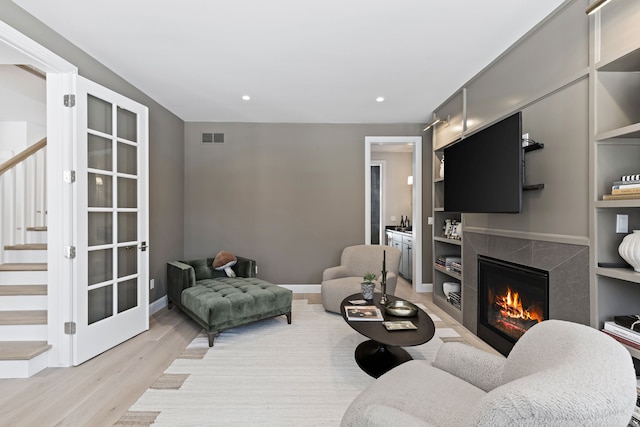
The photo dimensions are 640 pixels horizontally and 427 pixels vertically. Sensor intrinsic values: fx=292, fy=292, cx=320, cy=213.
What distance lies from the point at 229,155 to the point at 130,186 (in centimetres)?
179

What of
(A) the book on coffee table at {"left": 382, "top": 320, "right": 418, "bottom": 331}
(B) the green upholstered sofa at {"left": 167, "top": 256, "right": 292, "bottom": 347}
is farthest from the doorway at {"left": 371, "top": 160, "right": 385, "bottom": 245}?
(A) the book on coffee table at {"left": 382, "top": 320, "right": 418, "bottom": 331}

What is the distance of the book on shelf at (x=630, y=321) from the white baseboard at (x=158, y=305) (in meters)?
4.34

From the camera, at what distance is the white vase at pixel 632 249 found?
1.58 m

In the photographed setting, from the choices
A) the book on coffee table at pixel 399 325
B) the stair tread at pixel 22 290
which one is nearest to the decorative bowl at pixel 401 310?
the book on coffee table at pixel 399 325

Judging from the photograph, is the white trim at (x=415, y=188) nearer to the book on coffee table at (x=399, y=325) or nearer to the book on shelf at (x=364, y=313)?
the book on shelf at (x=364, y=313)

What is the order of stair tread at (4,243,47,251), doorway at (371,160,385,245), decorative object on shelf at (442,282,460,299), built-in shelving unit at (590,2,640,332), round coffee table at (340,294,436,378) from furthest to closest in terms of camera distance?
doorway at (371,160,385,245) < decorative object on shelf at (442,282,460,299) < stair tread at (4,243,47,251) < round coffee table at (340,294,436,378) < built-in shelving unit at (590,2,640,332)

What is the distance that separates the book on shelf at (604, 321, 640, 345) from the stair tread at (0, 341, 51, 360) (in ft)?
13.0

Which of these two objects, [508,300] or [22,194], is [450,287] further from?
[22,194]

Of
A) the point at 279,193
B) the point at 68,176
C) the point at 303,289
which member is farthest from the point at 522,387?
the point at 279,193

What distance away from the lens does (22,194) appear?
3.47m

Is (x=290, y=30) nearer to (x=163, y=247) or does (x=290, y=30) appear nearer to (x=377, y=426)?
(x=377, y=426)

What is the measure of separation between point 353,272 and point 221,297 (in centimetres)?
186

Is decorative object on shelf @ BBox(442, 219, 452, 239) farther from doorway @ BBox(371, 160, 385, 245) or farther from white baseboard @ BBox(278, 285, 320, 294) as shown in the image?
doorway @ BBox(371, 160, 385, 245)

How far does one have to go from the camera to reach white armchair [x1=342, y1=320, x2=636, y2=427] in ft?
2.43
